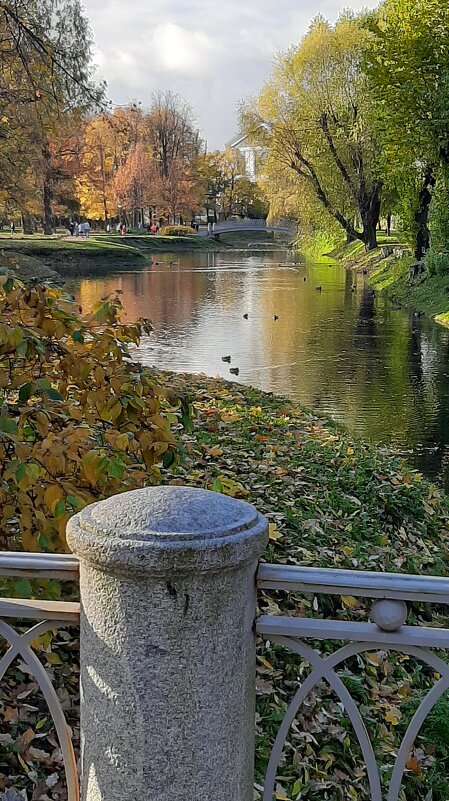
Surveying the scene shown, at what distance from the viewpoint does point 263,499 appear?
599 centimetres

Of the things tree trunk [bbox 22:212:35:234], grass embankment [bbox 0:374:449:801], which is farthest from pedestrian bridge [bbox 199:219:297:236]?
grass embankment [bbox 0:374:449:801]

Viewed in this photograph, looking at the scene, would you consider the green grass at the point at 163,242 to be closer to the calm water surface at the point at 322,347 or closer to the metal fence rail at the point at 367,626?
the calm water surface at the point at 322,347

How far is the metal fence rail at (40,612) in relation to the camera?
2053mm

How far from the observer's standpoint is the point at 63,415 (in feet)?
12.4

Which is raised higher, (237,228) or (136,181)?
(136,181)

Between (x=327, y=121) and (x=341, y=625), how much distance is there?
1518 inches

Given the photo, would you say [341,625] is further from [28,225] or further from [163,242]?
[28,225]

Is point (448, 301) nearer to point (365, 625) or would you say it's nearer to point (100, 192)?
point (365, 625)

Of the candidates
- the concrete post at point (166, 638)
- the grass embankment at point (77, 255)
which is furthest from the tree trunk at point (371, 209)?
the concrete post at point (166, 638)

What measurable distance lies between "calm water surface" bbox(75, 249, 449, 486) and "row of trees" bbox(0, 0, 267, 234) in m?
4.24

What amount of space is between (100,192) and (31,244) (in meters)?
27.0

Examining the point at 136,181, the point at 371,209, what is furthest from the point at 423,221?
the point at 136,181

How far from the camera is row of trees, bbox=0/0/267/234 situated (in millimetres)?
12438

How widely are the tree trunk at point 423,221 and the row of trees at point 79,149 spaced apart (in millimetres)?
11127
